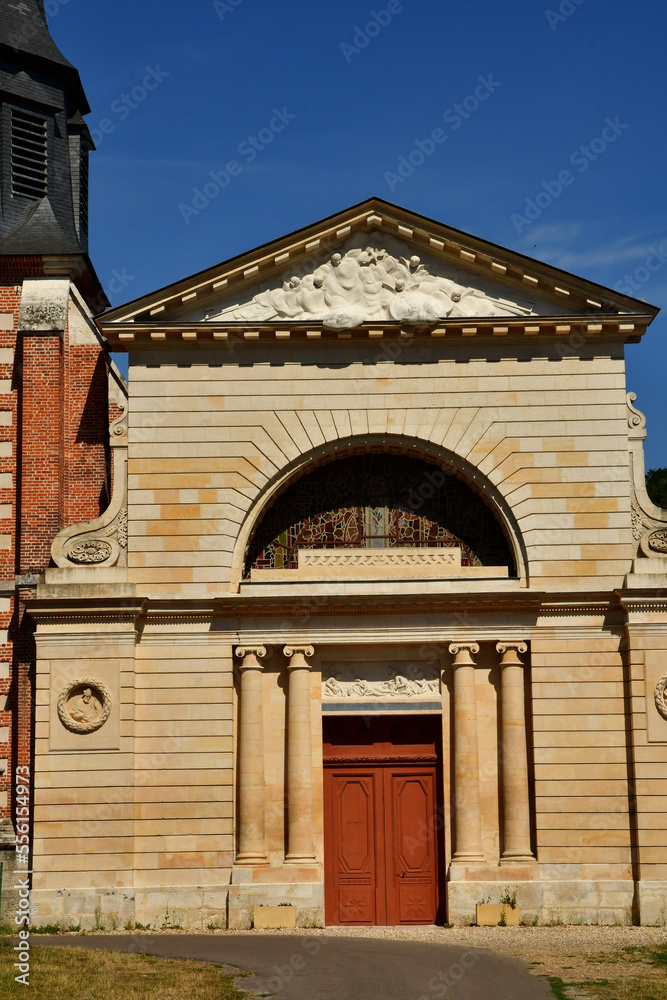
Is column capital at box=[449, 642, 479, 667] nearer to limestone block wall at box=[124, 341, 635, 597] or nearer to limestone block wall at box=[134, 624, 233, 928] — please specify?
limestone block wall at box=[124, 341, 635, 597]

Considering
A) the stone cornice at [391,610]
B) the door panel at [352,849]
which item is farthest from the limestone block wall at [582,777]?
the door panel at [352,849]

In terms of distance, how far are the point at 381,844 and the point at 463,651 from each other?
3.28 m

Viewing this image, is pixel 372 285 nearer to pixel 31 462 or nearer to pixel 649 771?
pixel 31 462

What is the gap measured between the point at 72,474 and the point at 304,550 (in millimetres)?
4458

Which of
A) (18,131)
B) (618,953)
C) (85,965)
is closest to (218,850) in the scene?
(85,965)

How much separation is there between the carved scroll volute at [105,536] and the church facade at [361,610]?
0.16 ft

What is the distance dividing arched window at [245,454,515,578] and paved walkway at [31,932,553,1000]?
5986mm

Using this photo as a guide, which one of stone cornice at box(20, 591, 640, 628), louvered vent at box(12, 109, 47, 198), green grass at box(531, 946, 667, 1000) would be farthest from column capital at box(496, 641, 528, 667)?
louvered vent at box(12, 109, 47, 198)

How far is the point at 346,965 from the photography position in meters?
16.1

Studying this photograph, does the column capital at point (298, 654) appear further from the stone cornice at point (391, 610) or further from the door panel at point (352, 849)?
the door panel at point (352, 849)

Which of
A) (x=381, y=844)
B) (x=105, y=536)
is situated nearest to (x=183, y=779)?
(x=381, y=844)

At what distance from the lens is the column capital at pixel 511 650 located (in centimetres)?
2052

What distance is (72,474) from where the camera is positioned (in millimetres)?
22578

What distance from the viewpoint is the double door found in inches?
802
